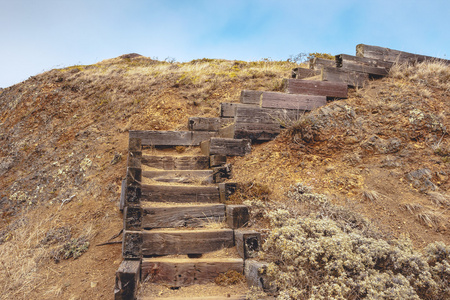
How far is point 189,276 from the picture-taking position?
3947 millimetres

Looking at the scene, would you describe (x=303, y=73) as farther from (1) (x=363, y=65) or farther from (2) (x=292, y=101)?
(1) (x=363, y=65)


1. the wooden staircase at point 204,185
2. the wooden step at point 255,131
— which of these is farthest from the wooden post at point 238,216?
the wooden step at point 255,131

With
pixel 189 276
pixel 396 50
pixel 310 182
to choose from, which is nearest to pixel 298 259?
pixel 189 276

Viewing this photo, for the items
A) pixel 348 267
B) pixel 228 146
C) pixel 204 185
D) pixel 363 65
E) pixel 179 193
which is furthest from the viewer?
pixel 363 65

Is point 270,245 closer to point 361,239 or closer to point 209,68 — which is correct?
point 361,239

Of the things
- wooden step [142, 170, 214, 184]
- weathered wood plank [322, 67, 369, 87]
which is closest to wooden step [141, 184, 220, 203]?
wooden step [142, 170, 214, 184]

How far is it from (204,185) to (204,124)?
2060mm

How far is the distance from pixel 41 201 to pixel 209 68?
7.29m

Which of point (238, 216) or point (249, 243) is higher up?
point (238, 216)

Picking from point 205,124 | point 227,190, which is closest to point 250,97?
point 205,124

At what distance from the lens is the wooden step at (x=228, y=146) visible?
20.1ft

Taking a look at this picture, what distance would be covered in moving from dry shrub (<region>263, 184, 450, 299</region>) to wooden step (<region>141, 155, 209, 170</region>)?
299 cm

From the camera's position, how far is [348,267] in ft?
10.1

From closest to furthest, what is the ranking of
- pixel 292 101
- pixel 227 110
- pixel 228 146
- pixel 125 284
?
pixel 125 284
pixel 228 146
pixel 292 101
pixel 227 110
